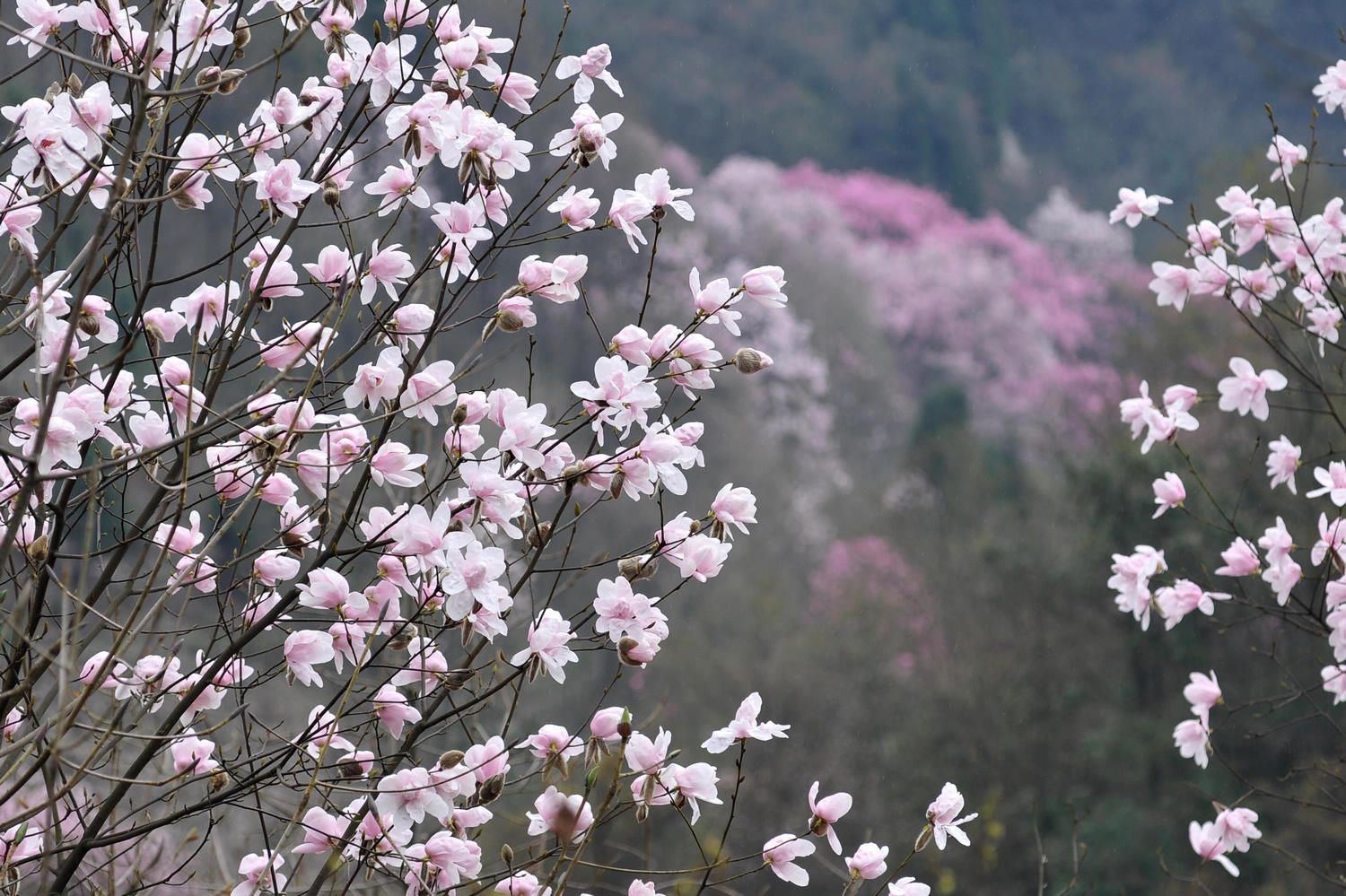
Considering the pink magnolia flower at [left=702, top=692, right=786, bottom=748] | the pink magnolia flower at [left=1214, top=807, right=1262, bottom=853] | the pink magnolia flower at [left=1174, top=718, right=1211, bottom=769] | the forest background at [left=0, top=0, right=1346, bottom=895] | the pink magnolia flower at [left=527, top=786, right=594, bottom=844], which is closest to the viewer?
the pink magnolia flower at [left=527, top=786, right=594, bottom=844]

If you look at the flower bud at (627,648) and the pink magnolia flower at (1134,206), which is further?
the pink magnolia flower at (1134,206)

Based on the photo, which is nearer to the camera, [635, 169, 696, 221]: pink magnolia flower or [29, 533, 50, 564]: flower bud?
[29, 533, 50, 564]: flower bud

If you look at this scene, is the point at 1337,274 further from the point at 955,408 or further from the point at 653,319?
the point at 955,408

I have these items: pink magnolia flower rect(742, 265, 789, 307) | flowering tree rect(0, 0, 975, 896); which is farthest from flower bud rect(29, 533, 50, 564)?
pink magnolia flower rect(742, 265, 789, 307)

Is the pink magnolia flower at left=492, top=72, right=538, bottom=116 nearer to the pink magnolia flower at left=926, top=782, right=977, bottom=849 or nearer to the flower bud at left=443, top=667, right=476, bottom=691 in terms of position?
the flower bud at left=443, top=667, right=476, bottom=691

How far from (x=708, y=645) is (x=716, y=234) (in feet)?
10.2

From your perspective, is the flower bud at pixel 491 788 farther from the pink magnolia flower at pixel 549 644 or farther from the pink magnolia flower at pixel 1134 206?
the pink magnolia flower at pixel 1134 206

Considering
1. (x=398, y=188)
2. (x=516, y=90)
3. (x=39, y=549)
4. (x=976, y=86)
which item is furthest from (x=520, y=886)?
(x=976, y=86)

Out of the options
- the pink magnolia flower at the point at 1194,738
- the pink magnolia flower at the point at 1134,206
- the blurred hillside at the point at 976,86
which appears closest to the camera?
the pink magnolia flower at the point at 1194,738

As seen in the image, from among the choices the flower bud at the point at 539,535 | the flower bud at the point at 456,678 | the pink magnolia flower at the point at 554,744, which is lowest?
the pink magnolia flower at the point at 554,744

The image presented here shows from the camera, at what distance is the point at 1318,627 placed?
8.93 ft

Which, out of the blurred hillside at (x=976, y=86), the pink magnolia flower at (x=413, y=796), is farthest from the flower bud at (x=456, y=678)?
the blurred hillside at (x=976, y=86)

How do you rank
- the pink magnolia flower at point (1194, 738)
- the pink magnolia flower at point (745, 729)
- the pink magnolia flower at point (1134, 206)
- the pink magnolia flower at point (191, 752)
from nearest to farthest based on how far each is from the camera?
the pink magnolia flower at point (745, 729) < the pink magnolia flower at point (191, 752) < the pink magnolia flower at point (1194, 738) < the pink magnolia flower at point (1134, 206)

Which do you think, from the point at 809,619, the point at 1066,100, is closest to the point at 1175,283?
the point at 809,619
